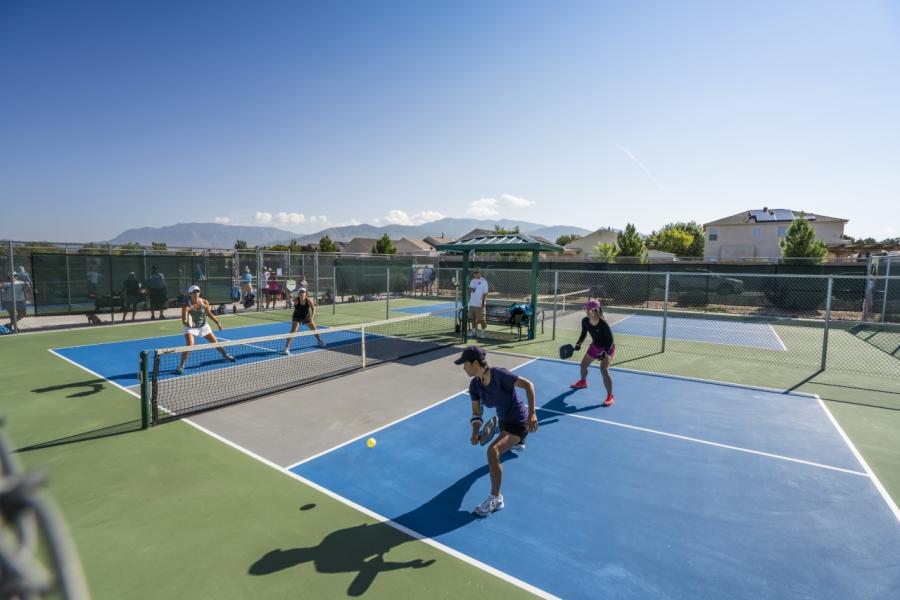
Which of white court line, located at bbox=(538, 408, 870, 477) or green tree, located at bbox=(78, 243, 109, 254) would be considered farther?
green tree, located at bbox=(78, 243, 109, 254)

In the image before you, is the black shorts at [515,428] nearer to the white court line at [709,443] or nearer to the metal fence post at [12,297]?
the white court line at [709,443]

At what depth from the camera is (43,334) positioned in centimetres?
1616

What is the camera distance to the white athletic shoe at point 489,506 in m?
5.50

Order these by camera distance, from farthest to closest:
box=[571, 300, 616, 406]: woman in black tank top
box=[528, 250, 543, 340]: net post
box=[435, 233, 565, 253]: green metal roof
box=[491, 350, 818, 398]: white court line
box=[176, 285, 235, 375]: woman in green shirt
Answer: box=[528, 250, 543, 340]: net post → box=[435, 233, 565, 253]: green metal roof → box=[176, 285, 235, 375]: woman in green shirt → box=[491, 350, 818, 398]: white court line → box=[571, 300, 616, 406]: woman in black tank top

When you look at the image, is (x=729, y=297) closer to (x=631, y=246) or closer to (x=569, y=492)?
(x=631, y=246)

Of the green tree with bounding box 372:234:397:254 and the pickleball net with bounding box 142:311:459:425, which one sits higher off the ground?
the green tree with bounding box 372:234:397:254

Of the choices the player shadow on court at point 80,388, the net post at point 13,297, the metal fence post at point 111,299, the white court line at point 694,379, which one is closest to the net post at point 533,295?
the white court line at point 694,379

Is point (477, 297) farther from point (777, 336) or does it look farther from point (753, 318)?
point (753, 318)

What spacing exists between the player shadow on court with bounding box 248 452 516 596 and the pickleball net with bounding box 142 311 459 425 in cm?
456

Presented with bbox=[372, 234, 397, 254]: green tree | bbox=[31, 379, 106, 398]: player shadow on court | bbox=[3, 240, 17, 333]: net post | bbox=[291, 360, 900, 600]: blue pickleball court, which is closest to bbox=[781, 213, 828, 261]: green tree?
bbox=[291, 360, 900, 600]: blue pickleball court

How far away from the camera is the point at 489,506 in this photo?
5543 mm

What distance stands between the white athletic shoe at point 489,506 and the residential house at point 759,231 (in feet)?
193

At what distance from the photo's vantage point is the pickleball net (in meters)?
9.03

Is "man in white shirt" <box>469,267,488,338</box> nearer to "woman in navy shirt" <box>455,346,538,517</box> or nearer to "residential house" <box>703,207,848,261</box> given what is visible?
"woman in navy shirt" <box>455,346,538,517</box>
